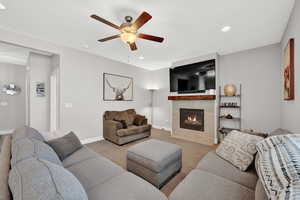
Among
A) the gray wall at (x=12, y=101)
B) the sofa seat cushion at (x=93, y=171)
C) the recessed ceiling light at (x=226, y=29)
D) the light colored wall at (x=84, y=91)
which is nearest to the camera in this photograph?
the sofa seat cushion at (x=93, y=171)

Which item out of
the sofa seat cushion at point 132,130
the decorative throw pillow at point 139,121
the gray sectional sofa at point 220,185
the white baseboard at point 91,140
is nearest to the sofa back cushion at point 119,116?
the decorative throw pillow at point 139,121

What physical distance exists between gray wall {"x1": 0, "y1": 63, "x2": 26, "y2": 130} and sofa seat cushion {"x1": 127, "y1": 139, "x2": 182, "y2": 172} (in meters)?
5.46

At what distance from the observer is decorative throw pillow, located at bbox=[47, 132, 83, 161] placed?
1547mm

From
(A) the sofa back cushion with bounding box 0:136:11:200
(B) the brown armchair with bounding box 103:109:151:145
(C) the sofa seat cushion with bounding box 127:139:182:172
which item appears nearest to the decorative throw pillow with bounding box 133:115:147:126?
(B) the brown armchair with bounding box 103:109:151:145

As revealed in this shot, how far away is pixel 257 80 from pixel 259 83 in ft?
0.29

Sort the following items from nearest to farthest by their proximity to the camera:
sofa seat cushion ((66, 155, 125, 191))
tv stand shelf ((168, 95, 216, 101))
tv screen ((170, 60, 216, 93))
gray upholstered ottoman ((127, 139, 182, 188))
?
sofa seat cushion ((66, 155, 125, 191)) → gray upholstered ottoman ((127, 139, 182, 188)) → tv stand shelf ((168, 95, 216, 101)) → tv screen ((170, 60, 216, 93))

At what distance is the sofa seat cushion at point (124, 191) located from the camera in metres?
0.93

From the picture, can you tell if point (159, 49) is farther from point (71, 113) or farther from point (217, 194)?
point (217, 194)

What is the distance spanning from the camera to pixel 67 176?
2.36ft

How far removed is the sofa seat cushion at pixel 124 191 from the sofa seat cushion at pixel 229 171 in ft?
2.31

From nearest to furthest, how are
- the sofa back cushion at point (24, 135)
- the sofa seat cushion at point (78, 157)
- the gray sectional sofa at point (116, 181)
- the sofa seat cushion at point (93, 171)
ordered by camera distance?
the gray sectional sofa at point (116, 181), the sofa seat cushion at point (93, 171), the sofa back cushion at point (24, 135), the sofa seat cushion at point (78, 157)

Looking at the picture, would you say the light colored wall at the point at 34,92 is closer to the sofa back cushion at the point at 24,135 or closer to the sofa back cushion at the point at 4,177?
the sofa back cushion at the point at 24,135

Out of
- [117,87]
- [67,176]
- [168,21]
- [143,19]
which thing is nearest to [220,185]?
[67,176]

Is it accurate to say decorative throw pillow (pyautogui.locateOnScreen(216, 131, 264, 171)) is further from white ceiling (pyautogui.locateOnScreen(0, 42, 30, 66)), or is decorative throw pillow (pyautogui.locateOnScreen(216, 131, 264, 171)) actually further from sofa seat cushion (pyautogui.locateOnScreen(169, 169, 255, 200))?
white ceiling (pyautogui.locateOnScreen(0, 42, 30, 66))
